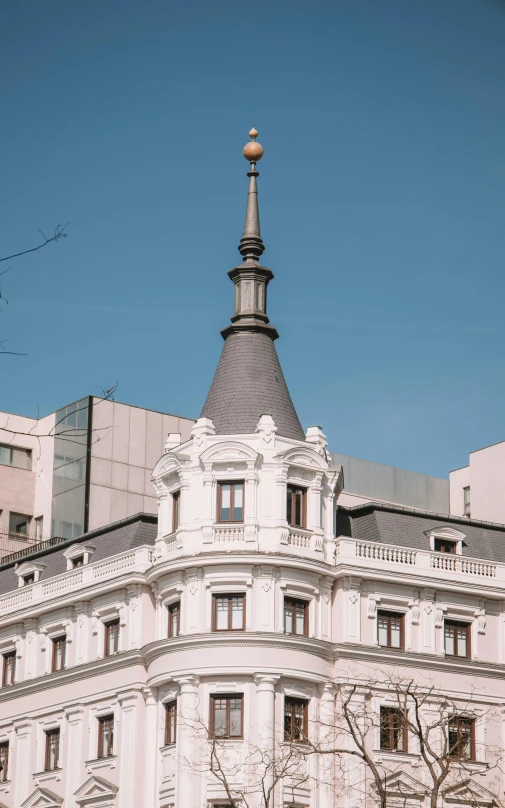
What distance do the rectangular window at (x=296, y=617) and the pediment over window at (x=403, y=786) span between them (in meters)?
6.60

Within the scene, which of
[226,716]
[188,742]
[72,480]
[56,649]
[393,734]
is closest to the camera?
[188,742]

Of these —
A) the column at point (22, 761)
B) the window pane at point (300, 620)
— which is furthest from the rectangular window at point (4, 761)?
the window pane at point (300, 620)

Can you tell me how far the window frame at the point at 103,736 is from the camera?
6862 cm

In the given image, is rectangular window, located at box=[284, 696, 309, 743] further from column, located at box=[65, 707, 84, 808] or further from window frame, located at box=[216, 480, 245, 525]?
column, located at box=[65, 707, 84, 808]

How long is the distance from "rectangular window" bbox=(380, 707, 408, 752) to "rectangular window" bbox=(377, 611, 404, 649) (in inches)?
111

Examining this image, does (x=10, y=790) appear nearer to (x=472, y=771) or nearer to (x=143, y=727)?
(x=143, y=727)

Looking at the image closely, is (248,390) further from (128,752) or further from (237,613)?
(128,752)

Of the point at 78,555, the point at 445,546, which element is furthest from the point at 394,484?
the point at 78,555

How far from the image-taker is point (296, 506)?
223ft

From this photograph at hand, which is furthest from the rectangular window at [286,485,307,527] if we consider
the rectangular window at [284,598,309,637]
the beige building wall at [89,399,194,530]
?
the beige building wall at [89,399,194,530]

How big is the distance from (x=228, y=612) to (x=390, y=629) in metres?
7.27

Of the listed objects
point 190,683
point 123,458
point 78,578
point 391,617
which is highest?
point 123,458

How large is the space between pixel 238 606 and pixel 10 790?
14.6 meters

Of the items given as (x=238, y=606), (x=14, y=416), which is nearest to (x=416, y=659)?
(x=238, y=606)
